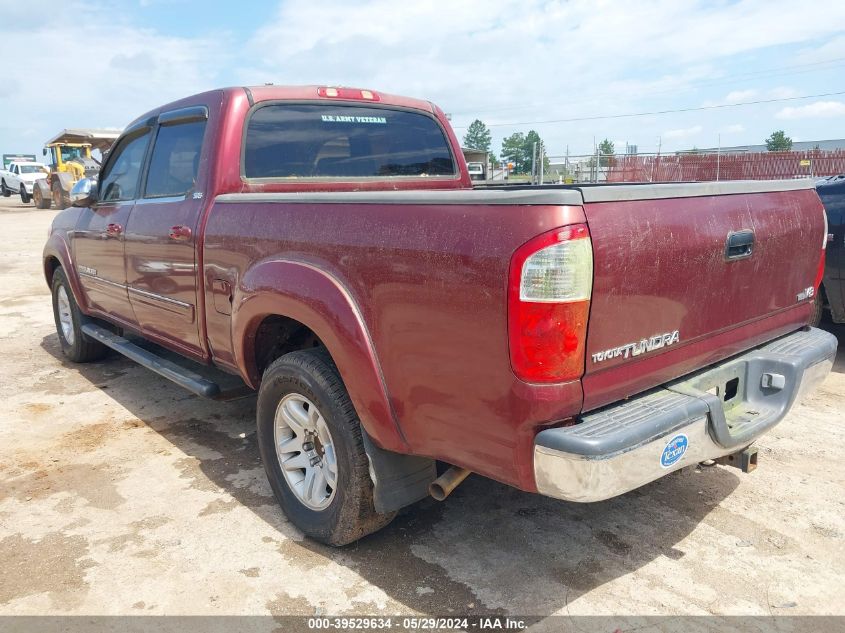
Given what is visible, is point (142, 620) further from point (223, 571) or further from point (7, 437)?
point (7, 437)

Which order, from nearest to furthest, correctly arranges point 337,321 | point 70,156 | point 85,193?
point 337,321 < point 85,193 < point 70,156

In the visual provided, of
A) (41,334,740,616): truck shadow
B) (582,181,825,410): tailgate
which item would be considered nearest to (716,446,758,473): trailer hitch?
(41,334,740,616): truck shadow

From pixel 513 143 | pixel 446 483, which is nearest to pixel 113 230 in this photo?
pixel 446 483

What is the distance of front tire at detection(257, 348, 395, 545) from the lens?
2750 mm

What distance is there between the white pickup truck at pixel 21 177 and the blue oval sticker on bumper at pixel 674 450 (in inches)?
1392

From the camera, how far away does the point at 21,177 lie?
32688 mm

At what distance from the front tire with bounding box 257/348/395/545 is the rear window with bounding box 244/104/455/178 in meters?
1.25

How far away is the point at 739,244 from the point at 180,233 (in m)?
2.74

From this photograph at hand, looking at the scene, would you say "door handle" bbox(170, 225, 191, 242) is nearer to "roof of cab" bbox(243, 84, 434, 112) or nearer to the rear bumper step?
"roof of cab" bbox(243, 84, 434, 112)

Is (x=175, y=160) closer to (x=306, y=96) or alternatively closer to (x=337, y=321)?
(x=306, y=96)

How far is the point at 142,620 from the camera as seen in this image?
2574 mm

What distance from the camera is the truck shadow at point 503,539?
8.84 feet

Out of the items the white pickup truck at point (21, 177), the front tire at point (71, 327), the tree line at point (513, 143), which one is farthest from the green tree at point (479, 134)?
the front tire at point (71, 327)

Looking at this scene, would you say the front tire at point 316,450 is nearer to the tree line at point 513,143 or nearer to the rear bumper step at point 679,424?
the rear bumper step at point 679,424
